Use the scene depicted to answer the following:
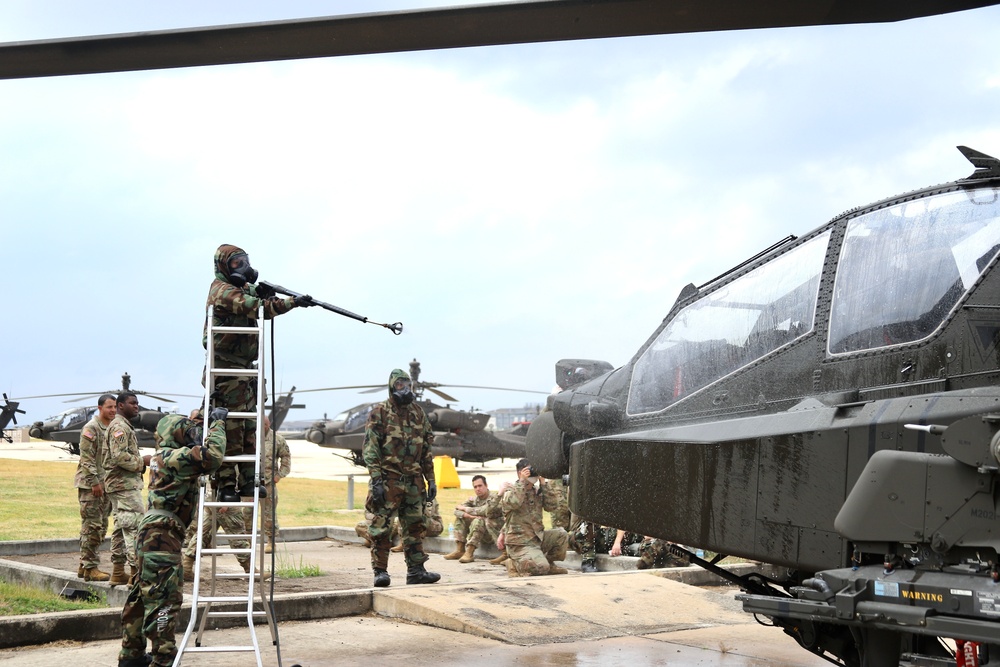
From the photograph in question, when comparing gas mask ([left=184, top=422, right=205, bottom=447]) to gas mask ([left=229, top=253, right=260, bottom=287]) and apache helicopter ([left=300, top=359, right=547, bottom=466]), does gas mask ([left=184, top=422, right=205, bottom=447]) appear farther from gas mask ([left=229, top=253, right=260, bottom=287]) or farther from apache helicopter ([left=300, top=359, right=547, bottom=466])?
apache helicopter ([left=300, top=359, right=547, bottom=466])

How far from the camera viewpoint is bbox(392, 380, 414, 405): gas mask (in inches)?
453

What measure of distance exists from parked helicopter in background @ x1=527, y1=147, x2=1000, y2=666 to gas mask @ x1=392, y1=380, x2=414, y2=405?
576cm

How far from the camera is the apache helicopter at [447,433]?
34.5 metres

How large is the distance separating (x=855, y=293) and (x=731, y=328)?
2.52 ft

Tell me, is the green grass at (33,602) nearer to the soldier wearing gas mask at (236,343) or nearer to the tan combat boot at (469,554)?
the soldier wearing gas mask at (236,343)

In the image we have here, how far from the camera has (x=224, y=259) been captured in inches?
285

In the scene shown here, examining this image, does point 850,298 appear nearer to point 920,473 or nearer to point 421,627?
A: point 920,473

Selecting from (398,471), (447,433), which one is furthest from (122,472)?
(447,433)

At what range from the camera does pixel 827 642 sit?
506 centimetres

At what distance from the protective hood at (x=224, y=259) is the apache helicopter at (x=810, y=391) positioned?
2.64 m

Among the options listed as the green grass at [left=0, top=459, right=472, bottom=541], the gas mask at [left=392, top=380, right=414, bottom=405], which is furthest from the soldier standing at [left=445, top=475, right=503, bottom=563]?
the green grass at [left=0, top=459, right=472, bottom=541]

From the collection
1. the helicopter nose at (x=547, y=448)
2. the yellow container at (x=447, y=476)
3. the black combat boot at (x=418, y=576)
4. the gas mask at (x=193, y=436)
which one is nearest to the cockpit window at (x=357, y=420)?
the yellow container at (x=447, y=476)

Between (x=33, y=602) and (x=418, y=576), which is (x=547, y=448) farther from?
(x=33, y=602)

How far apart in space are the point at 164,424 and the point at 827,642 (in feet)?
13.4
